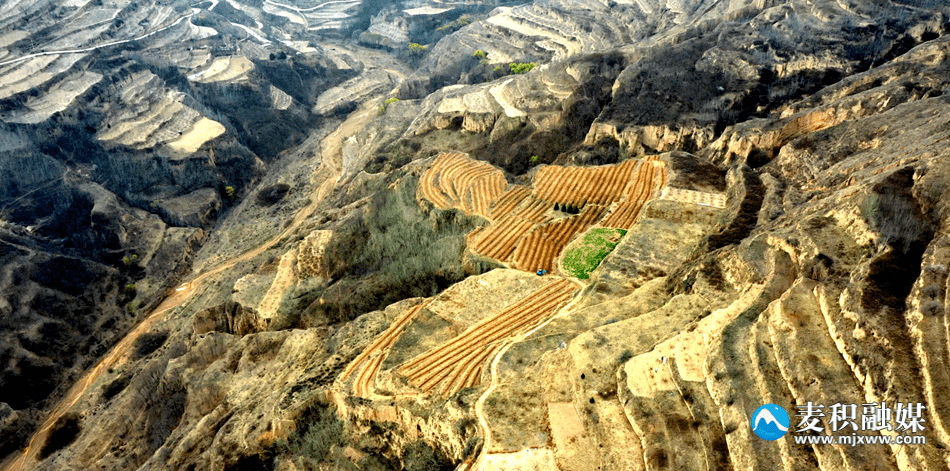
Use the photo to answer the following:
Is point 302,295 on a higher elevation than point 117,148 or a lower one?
lower

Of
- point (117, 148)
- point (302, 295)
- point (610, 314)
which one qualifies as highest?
point (117, 148)

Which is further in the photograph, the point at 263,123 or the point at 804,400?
the point at 263,123

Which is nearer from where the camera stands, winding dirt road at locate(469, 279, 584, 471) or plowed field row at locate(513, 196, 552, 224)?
winding dirt road at locate(469, 279, 584, 471)

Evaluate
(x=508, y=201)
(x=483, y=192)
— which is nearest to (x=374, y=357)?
(x=508, y=201)

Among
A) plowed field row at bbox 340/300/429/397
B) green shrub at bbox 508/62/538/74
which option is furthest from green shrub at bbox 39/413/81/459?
green shrub at bbox 508/62/538/74

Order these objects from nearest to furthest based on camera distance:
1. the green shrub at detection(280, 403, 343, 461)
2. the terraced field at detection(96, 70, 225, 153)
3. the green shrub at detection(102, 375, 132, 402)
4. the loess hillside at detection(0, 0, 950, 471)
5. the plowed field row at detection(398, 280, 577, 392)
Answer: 1. the loess hillside at detection(0, 0, 950, 471)
2. the plowed field row at detection(398, 280, 577, 392)
3. the green shrub at detection(280, 403, 343, 461)
4. the green shrub at detection(102, 375, 132, 402)
5. the terraced field at detection(96, 70, 225, 153)

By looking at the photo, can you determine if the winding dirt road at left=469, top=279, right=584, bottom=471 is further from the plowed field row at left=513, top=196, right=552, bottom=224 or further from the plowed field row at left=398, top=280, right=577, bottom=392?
the plowed field row at left=513, top=196, right=552, bottom=224

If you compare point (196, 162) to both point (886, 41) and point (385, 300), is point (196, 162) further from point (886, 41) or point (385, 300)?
point (886, 41)

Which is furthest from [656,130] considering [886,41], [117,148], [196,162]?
[117,148]
